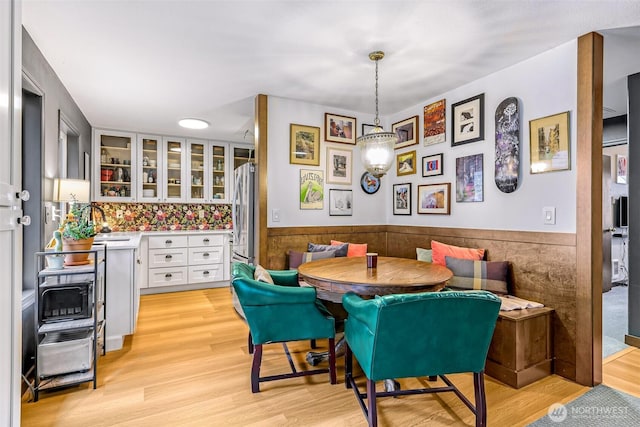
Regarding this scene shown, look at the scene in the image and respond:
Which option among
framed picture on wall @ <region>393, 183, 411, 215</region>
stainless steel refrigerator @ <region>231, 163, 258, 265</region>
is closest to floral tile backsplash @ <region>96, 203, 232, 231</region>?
stainless steel refrigerator @ <region>231, 163, 258, 265</region>

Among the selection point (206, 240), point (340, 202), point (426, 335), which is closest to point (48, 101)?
point (206, 240)

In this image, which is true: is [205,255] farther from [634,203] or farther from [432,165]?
[634,203]

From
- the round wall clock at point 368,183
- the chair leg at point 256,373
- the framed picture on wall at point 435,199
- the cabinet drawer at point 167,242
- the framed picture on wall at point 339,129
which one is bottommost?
the chair leg at point 256,373

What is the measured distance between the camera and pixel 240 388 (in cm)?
219

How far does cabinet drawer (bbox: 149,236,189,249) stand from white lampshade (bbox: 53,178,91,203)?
1944mm

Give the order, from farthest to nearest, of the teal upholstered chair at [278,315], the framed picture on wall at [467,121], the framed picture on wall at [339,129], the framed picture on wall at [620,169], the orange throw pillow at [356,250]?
the framed picture on wall at [620,169], the framed picture on wall at [339,129], the orange throw pillow at [356,250], the framed picture on wall at [467,121], the teal upholstered chair at [278,315]

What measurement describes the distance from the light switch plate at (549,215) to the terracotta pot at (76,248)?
3.39 metres

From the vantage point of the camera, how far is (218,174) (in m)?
5.47

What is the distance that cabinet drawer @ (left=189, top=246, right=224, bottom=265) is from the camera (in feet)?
16.1

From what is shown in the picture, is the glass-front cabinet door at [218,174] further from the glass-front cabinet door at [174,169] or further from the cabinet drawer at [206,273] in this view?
the cabinet drawer at [206,273]

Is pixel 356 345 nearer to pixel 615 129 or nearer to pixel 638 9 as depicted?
pixel 638 9

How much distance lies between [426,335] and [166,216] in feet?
15.8

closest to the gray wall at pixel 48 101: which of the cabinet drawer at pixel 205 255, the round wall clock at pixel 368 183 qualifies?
the cabinet drawer at pixel 205 255

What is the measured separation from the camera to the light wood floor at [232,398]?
1.85m
